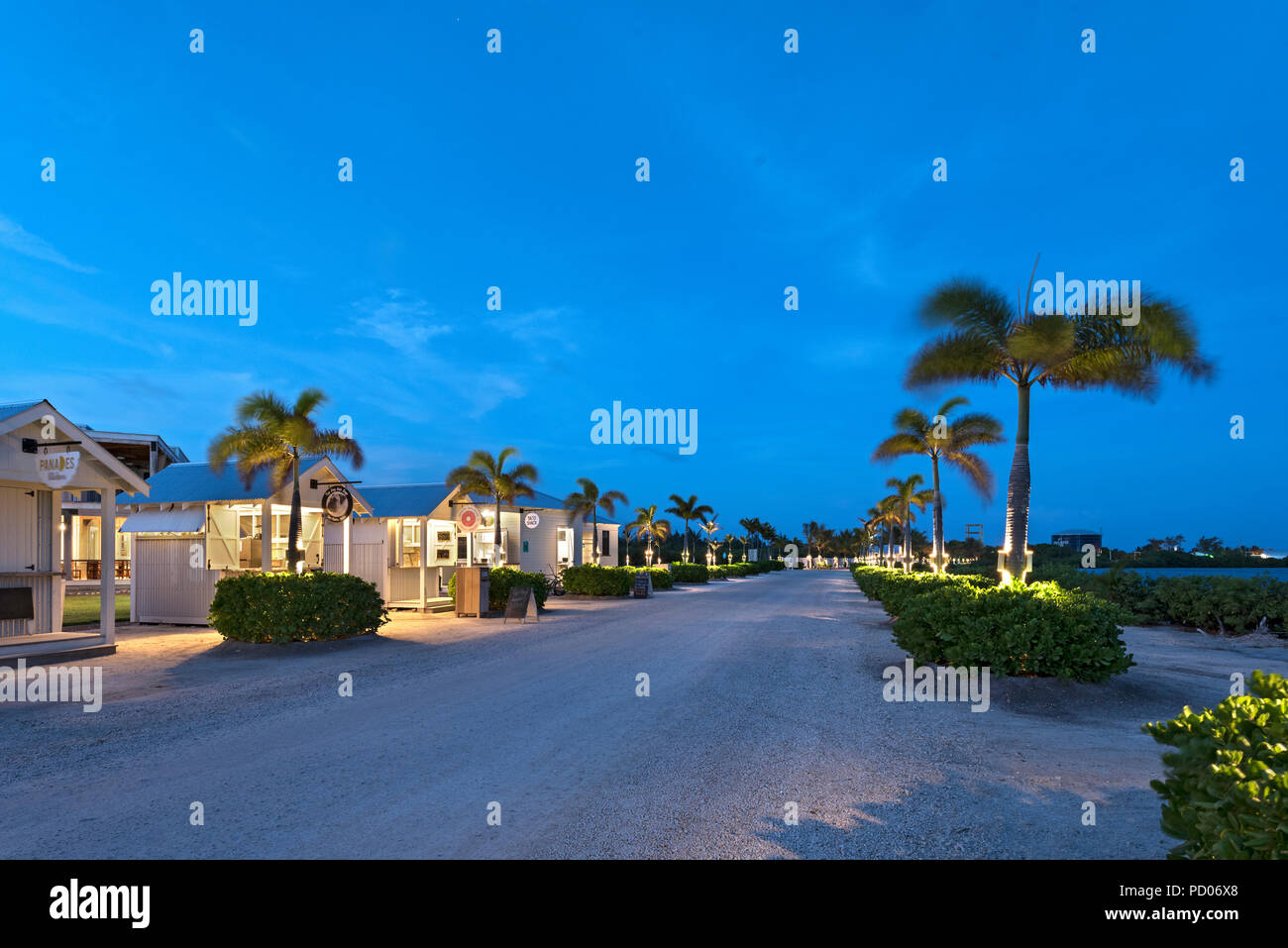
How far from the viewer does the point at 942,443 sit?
25.7m

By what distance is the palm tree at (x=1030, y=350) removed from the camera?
12.2m

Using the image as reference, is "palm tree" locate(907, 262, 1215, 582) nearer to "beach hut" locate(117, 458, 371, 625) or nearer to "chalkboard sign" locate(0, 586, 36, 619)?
"beach hut" locate(117, 458, 371, 625)

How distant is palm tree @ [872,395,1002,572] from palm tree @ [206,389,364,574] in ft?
60.9

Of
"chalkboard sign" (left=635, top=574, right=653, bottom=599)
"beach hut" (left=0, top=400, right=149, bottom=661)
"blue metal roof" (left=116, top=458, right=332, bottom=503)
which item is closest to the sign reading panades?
"beach hut" (left=0, top=400, right=149, bottom=661)

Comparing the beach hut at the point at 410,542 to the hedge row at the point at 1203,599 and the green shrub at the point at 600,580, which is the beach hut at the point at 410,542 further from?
the hedge row at the point at 1203,599

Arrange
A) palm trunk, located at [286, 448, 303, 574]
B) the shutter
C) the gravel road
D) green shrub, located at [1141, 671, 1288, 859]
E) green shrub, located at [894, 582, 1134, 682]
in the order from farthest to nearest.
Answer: the shutter, palm trunk, located at [286, 448, 303, 574], green shrub, located at [894, 582, 1134, 682], the gravel road, green shrub, located at [1141, 671, 1288, 859]

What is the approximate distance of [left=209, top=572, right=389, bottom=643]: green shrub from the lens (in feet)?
45.2

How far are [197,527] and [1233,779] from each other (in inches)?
828

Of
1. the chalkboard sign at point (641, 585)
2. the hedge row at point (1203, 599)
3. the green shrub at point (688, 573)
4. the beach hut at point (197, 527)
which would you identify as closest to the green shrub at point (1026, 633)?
the hedge row at point (1203, 599)

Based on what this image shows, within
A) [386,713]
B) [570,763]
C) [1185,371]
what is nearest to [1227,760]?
[570,763]

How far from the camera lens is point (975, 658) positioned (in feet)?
30.3

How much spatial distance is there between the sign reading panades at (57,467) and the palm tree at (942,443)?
22.1 m

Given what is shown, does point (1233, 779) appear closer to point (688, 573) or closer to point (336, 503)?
point (336, 503)

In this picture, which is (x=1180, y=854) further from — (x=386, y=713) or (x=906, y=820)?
(x=386, y=713)
